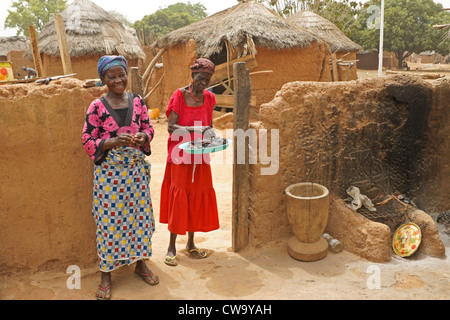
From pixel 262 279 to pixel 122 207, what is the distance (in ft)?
4.42

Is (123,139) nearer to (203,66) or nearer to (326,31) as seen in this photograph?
(203,66)

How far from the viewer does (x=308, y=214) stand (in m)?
3.59

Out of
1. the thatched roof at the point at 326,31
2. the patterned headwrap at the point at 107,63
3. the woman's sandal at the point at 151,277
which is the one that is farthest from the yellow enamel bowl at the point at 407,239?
the thatched roof at the point at 326,31

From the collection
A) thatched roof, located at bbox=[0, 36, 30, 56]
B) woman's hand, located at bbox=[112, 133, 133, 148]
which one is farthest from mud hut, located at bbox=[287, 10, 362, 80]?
thatched roof, located at bbox=[0, 36, 30, 56]

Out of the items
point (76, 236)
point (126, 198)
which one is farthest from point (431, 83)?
point (76, 236)

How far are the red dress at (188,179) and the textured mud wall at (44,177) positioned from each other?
701 mm

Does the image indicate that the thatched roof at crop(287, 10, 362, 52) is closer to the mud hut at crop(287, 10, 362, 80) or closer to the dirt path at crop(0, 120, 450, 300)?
the mud hut at crop(287, 10, 362, 80)

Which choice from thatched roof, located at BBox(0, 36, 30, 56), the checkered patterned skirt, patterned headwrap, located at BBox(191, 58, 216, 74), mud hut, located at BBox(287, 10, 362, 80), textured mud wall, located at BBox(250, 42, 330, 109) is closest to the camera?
the checkered patterned skirt

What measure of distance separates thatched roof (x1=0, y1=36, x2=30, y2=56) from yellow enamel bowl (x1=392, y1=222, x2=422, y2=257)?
21.4 metres

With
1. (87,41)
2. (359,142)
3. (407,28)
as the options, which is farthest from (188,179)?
(407,28)

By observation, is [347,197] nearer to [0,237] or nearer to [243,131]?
[243,131]

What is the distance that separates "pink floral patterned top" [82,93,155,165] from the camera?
2797mm

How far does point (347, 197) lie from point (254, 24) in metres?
6.88

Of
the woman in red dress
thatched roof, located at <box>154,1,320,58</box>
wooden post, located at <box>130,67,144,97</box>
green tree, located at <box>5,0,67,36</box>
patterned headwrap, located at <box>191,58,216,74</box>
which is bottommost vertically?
the woman in red dress
